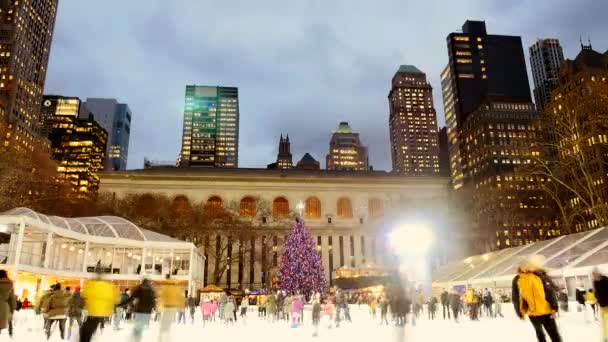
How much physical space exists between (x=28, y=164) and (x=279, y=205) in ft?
117

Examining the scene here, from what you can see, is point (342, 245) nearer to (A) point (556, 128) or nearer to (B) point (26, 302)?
(A) point (556, 128)

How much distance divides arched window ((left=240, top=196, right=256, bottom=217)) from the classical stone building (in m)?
0.16

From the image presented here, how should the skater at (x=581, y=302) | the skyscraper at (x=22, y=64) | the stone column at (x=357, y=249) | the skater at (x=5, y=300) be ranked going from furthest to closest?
1. the skyscraper at (x=22, y=64)
2. the stone column at (x=357, y=249)
3. the skater at (x=581, y=302)
4. the skater at (x=5, y=300)

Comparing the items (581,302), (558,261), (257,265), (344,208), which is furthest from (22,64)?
(581,302)

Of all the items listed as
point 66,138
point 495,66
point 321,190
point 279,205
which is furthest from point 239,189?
point 495,66

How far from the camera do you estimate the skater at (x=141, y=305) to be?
29.3 ft

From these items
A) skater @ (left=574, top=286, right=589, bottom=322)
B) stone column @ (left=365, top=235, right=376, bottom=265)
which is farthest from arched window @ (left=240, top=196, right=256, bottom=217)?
skater @ (left=574, top=286, right=589, bottom=322)

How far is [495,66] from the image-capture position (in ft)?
627

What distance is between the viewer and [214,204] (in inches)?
2625

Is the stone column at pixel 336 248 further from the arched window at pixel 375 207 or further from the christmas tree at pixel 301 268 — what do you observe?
the christmas tree at pixel 301 268

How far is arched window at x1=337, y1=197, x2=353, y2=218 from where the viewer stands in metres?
70.2

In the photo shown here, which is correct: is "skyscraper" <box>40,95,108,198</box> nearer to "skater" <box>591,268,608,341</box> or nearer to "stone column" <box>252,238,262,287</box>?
"stone column" <box>252,238,262,287</box>

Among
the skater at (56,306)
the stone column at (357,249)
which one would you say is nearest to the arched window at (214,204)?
the stone column at (357,249)

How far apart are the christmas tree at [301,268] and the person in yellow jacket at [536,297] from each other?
90.7 feet
